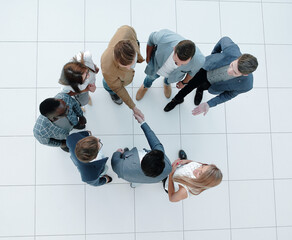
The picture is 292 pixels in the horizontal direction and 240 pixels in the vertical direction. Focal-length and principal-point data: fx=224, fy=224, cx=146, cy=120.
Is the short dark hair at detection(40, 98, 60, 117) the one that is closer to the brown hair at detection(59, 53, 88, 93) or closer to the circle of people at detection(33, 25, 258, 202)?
the circle of people at detection(33, 25, 258, 202)

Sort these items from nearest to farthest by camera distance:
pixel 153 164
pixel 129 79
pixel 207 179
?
pixel 153 164
pixel 207 179
pixel 129 79

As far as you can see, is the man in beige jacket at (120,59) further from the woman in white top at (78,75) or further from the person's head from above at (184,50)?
the person's head from above at (184,50)

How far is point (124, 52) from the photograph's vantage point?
70.4 inches

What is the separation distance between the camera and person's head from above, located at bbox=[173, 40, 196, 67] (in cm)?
184

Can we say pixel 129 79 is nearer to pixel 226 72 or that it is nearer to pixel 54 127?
pixel 54 127

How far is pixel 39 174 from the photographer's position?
9.49ft

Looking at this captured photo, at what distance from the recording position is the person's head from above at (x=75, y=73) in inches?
75.1

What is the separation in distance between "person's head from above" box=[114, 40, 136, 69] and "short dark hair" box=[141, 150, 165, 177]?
0.79 meters

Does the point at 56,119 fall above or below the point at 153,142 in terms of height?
above

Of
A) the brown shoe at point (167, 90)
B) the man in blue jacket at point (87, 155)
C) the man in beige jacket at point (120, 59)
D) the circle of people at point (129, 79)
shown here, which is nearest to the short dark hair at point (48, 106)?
the circle of people at point (129, 79)

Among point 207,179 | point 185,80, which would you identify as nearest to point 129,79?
point 185,80

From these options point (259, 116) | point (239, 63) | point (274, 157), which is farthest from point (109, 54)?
point (274, 157)

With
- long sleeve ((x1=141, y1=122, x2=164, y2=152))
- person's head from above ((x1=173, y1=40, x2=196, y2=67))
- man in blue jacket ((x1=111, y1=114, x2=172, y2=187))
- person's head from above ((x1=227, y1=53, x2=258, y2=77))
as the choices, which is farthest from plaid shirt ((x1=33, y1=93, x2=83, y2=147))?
person's head from above ((x1=227, y1=53, x2=258, y2=77))

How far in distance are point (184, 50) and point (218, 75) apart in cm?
65
